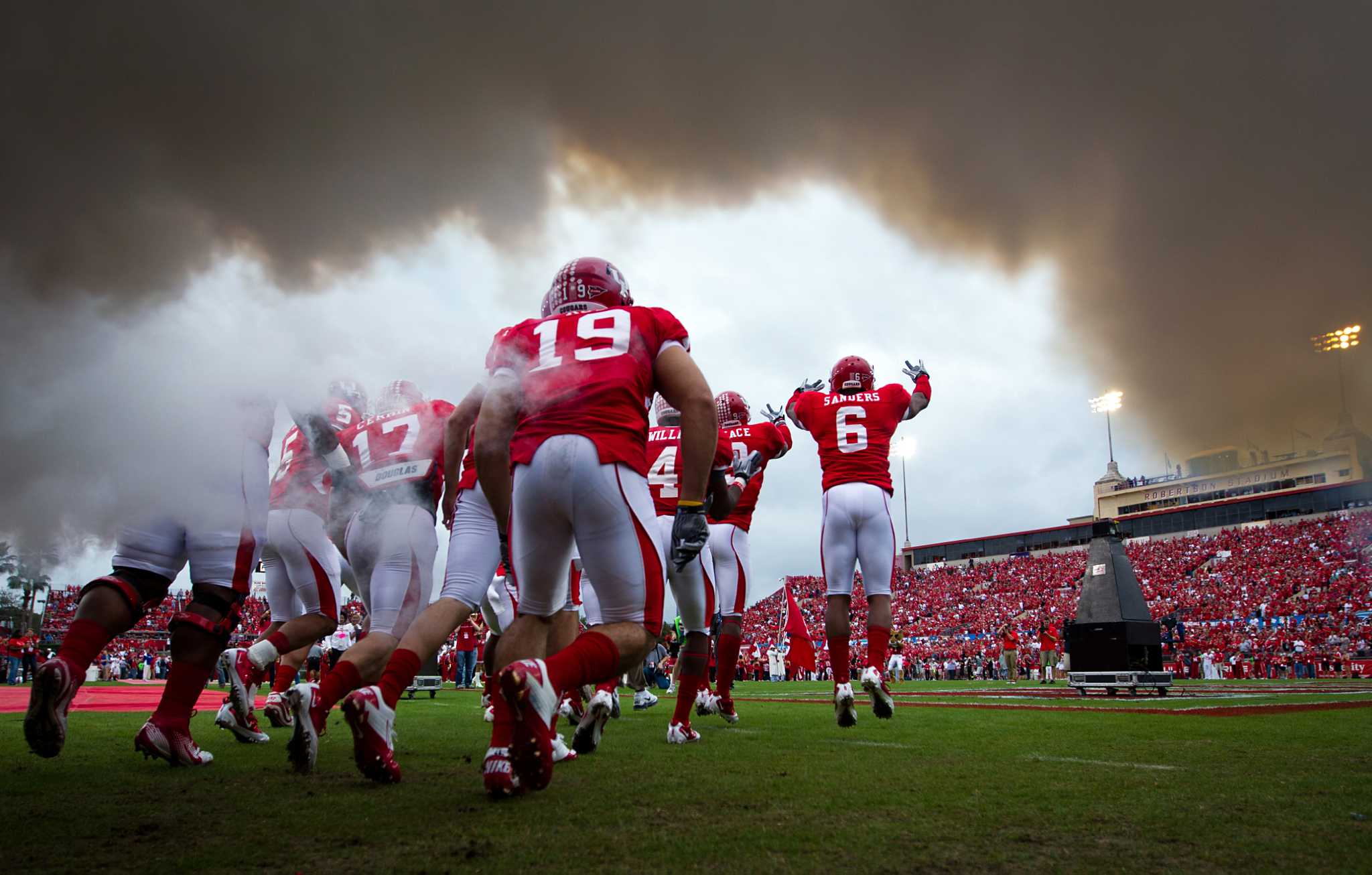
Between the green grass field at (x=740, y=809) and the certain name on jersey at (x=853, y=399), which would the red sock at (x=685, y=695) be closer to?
the green grass field at (x=740, y=809)

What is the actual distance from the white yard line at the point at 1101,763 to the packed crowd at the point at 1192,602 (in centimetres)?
1972

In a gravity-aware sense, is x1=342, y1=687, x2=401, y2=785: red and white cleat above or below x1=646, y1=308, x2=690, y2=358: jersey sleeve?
below

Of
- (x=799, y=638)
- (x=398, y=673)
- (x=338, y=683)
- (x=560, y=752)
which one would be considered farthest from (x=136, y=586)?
(x=799, y=638)

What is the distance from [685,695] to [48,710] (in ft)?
11.0

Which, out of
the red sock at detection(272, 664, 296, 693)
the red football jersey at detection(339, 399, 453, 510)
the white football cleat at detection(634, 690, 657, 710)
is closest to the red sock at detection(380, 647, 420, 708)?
the red football jersey at detection(339, 399, 453, 510)

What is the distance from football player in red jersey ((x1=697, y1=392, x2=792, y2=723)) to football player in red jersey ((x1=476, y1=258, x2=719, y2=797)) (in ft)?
12.2

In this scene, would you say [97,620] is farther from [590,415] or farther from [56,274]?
[590,415]

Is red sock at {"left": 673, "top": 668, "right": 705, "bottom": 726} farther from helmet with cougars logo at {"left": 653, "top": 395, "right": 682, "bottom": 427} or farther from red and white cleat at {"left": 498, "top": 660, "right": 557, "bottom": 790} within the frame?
red and white cleat at {"left": 498, "top": 660, "right": 557, "bottom": 790}

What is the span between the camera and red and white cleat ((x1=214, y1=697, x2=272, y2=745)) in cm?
519

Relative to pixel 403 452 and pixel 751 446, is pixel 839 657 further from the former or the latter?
pixel 403 452

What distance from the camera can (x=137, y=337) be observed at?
3312 mm

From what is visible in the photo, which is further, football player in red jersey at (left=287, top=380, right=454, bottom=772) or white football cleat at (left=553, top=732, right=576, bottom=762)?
A: football player in red jersey at (left=287, top=380, right=454, bottom=772)

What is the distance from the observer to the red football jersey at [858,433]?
7379 mm

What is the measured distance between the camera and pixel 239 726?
17.2 feet
